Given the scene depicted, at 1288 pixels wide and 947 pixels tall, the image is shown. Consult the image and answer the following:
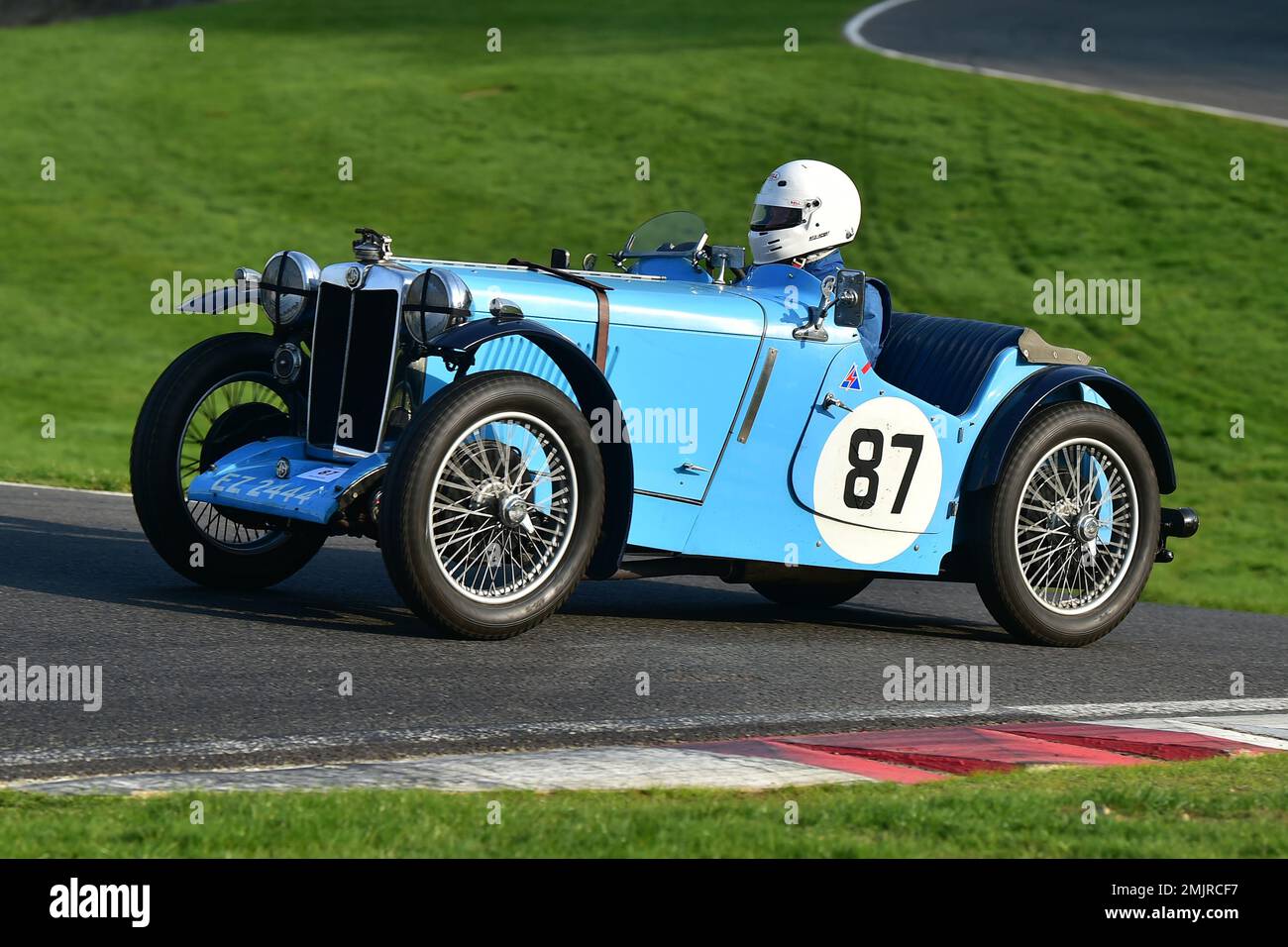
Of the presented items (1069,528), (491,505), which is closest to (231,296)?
(491,505)

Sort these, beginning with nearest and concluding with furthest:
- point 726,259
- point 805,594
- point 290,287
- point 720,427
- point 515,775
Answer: point 515,775 → point 720,427 → point 290,287 → point 726,259 → point 805,594

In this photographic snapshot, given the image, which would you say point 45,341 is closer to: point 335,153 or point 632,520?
point 335,153

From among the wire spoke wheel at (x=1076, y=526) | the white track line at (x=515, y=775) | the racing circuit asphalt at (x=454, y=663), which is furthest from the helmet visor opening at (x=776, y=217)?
the white track line at (x=515, y=775)

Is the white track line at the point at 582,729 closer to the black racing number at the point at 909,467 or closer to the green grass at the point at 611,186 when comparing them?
the black racing number at the point at 909,467

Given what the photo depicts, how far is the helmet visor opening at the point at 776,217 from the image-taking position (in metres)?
8.07

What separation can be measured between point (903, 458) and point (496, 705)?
2.49 meters

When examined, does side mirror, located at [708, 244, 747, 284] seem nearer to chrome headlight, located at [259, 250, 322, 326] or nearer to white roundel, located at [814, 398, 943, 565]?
white roundel, located at [814, 398, 943, 565]

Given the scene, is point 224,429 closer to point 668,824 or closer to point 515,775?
point 515,775

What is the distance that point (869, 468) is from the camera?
759 cm

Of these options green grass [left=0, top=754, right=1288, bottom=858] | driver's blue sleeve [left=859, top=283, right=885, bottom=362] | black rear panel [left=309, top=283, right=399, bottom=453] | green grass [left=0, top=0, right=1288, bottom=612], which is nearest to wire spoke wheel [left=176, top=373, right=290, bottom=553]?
black rear panel [left=309, top=283, right=399, bottom=453]

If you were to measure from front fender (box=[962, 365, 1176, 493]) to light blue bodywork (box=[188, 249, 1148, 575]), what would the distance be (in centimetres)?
7

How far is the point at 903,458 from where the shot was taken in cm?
765

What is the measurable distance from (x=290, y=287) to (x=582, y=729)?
2.62 m
